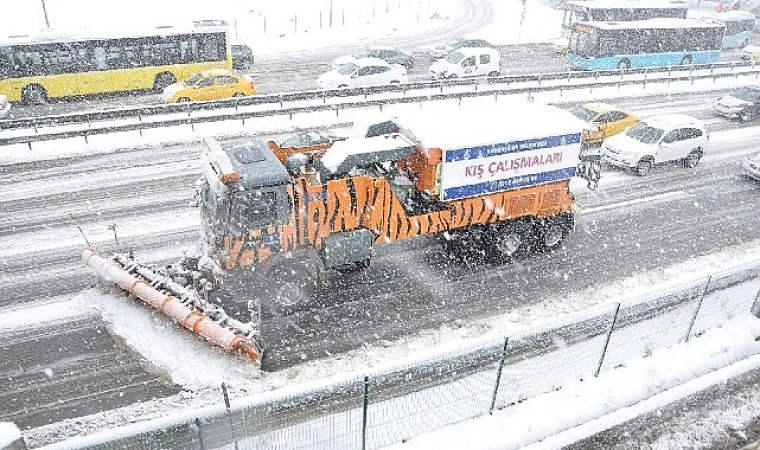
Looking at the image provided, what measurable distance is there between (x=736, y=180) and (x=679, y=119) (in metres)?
2.80

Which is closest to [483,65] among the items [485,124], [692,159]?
[692,159]

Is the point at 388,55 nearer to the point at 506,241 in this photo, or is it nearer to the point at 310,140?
the point at 310,140

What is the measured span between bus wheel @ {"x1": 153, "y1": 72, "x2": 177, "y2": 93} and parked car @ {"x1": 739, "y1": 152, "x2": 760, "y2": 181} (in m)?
23.6

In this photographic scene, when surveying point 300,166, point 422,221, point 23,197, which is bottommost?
point 23,197

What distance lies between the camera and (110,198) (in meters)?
17.0

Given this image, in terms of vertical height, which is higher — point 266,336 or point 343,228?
point 343,228

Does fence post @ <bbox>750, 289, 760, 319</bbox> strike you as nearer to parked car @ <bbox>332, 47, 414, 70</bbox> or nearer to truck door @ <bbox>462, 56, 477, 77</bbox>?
truck door @ <bbox>462, 56, 477, 77</bbox>

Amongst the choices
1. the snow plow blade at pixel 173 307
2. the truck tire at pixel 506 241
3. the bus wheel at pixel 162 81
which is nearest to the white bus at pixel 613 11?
the bus wheel at pixel 162 81

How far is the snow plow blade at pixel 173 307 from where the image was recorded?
10516 millimetres

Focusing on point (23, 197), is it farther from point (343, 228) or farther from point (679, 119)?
point (679, 119)

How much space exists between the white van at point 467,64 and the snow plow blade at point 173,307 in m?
21.8

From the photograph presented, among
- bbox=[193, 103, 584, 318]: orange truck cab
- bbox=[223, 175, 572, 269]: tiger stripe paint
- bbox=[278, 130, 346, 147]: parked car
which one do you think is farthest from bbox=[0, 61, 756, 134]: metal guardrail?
bbox=[223, 175, 572, 269]: tiger stripe paint

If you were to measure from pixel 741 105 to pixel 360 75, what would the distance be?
16.6m

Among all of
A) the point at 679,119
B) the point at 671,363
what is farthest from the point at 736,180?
the point at 671,363
